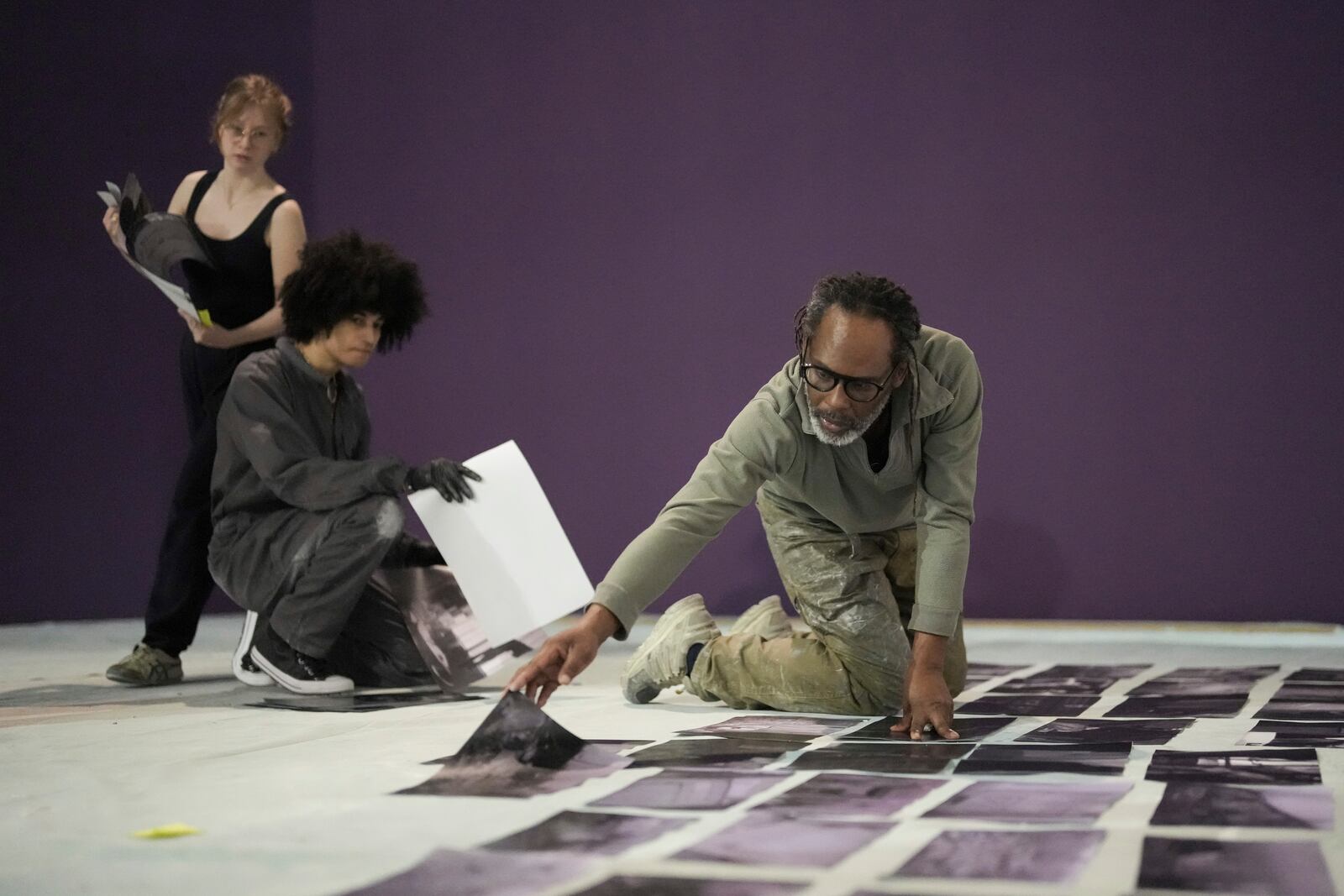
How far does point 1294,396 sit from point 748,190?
6.11 ft

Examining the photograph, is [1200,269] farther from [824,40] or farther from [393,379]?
[393,379]

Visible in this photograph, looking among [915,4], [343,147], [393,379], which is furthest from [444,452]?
[915,4]

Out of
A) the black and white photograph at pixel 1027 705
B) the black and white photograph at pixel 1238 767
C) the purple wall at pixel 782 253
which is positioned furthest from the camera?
the purple wall at pixel 782 253

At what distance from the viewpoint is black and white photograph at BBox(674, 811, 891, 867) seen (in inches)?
59.2

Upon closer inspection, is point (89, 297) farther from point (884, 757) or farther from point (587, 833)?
point (587, 833)

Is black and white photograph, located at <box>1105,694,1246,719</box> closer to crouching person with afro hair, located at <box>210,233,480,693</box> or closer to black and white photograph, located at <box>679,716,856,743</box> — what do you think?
black and white photograph, located at <box>679,716,856,743</box>

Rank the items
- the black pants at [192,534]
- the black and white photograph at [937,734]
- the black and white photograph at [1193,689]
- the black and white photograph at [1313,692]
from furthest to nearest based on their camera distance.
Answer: the black pants at [192,534] < the black and white photograph at [1193,689] < the black and white photograph at [1313,692] < the black and white photograph at [937,734]

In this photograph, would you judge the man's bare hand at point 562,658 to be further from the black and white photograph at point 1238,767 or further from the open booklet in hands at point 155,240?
the open booklet in hands at point 155,240

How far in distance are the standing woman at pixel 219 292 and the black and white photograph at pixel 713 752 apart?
5.29ft

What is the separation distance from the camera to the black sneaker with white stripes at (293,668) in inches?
124

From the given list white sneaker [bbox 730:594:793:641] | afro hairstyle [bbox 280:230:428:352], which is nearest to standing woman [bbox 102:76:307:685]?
afro hairstyle [bbox 280:230:428:352]

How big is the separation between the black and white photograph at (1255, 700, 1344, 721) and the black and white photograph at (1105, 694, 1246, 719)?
5cm

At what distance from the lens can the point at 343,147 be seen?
212 inches

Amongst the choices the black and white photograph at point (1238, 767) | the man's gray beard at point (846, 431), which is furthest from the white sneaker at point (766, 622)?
the black and white photograph at point (1238, 767)
